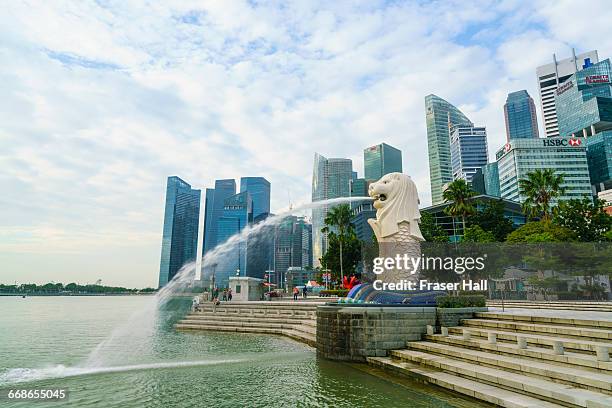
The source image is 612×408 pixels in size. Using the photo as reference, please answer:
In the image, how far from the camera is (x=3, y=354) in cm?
1725

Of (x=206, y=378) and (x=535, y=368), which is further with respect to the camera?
(x=206, y=378)

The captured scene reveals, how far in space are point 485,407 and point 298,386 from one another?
461 centimetres

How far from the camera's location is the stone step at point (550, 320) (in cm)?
992

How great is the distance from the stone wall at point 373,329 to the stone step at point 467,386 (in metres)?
0.92

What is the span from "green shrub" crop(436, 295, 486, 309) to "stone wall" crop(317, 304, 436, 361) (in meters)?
0.53

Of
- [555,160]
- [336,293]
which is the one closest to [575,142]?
[555,160]

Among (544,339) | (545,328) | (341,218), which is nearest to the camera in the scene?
(544,339)

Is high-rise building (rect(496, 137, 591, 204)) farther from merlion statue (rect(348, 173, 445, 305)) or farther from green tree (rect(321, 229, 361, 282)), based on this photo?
merlion statue (rect(348, 173, 445, 305))

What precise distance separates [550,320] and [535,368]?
11.4 feet

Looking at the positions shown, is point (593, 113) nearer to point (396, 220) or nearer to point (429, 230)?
point (429, 230)

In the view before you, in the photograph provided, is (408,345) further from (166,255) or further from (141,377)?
(166,255)

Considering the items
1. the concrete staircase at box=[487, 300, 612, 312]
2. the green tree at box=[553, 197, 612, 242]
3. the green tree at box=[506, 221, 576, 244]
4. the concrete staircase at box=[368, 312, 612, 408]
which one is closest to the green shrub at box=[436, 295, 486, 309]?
the concrete staircase at box=[368, 312, 612, 408]

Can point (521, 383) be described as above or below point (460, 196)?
below

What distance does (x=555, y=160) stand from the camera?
121 meters
